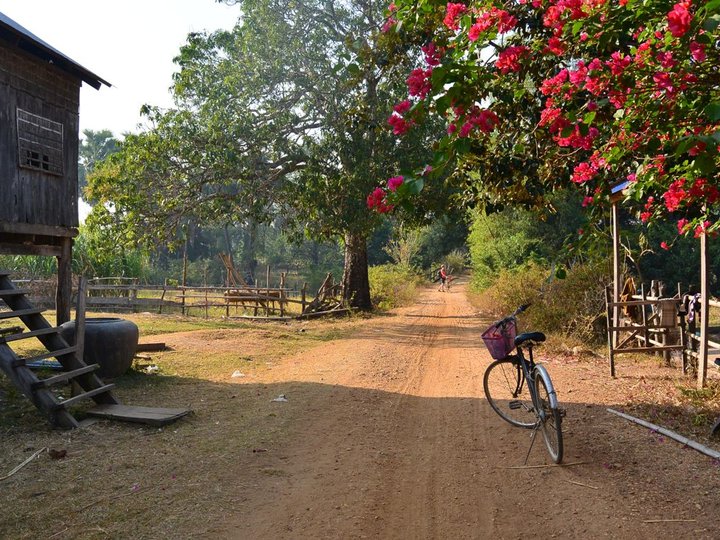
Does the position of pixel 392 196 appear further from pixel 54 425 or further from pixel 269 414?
pixel 54 425

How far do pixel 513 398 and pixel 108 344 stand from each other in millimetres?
6130

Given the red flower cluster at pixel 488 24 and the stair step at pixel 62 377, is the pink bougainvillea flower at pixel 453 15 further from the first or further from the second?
the stair step at pixel 62 377

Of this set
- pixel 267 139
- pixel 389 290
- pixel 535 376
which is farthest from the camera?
pixel 389 290

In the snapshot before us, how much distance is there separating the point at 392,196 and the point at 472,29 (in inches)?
87.5

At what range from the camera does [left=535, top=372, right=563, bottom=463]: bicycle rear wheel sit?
509cm

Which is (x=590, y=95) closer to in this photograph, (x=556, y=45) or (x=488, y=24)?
(x=556, y=45)

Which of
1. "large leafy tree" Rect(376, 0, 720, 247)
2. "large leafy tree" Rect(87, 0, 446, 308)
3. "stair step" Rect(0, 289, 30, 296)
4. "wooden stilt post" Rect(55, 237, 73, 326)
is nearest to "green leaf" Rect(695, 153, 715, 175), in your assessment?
"large leafy tree" Rect(376, 0, 720, 247)

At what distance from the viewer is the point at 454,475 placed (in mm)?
4969

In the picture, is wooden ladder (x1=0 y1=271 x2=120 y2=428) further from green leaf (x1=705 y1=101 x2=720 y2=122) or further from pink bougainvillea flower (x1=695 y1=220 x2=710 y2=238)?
pink bougainvillea flower (x1=695 y1=220 x2=710 y2=238)

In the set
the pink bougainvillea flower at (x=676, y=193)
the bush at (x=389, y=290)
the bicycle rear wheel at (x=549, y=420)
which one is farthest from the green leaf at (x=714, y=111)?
the bush at (x=389, y=290)

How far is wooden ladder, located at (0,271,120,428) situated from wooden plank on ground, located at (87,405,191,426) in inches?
9.0

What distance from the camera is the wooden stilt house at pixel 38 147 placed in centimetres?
846

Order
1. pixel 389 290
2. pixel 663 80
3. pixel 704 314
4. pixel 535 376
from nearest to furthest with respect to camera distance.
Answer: pixel 663 80 → pixel 535 376 → pixel 704 314 → pixel 389 290

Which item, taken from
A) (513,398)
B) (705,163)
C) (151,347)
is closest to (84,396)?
A: (151,347)
